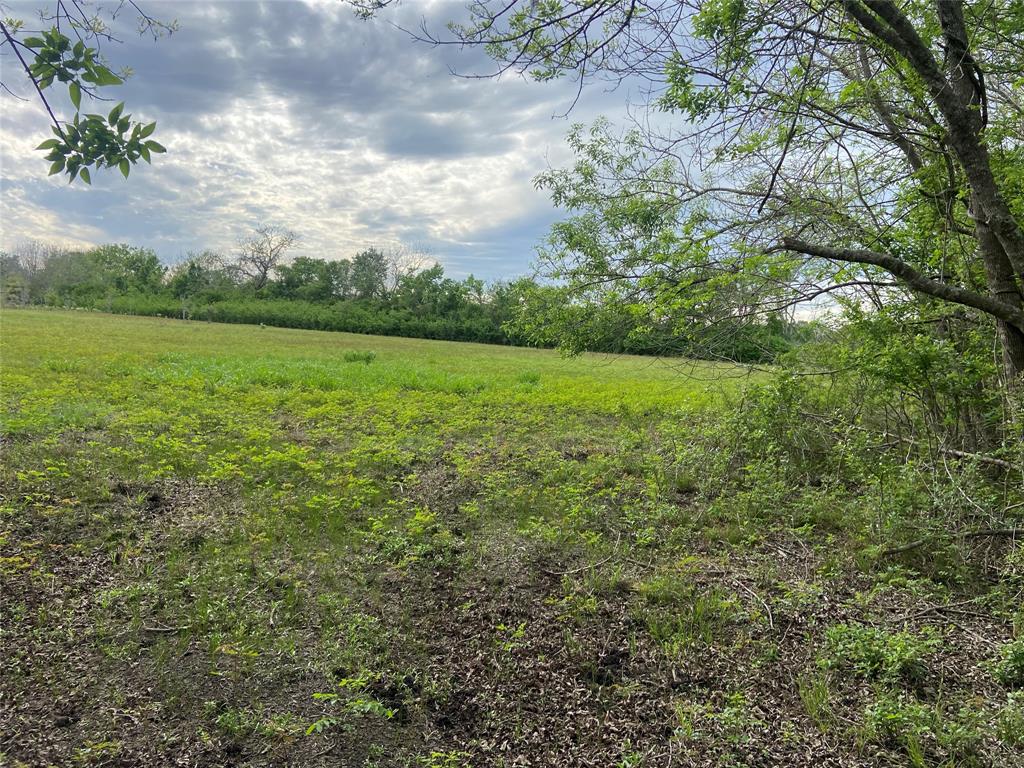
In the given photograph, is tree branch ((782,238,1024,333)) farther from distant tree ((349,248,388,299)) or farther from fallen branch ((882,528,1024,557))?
distant tree ((349,248,388,299))

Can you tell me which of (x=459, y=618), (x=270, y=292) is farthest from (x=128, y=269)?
(x=459, y=618)

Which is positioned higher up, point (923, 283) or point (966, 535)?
point (923, 283)

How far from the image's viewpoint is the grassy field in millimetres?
2572

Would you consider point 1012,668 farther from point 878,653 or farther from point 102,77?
point 102,77

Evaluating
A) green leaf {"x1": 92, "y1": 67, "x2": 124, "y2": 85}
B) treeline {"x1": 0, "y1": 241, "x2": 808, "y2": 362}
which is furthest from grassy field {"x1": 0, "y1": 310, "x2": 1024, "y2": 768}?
treeline {"x1": 0, "y1": 241, "x2": 808, "y2": 362}

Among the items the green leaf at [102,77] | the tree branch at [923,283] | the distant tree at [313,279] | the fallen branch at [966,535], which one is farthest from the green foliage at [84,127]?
the distant tree at [313,279]

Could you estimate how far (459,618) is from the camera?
3.53 meters

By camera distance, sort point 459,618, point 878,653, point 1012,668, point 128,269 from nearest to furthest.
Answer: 1. point 1012,668
2. point 878,653
3. point 459,618
4. point 128,269

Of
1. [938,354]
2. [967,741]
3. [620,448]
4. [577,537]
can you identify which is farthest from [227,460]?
[938,354]

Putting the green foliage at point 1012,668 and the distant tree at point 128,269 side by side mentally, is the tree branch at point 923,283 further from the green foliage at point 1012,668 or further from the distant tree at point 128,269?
the distant tree at point 128,269

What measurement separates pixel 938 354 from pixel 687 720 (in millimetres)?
3468

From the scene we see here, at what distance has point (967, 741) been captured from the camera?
2455 millimetres

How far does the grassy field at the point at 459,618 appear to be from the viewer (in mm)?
2572

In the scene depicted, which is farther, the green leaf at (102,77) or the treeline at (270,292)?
the treeline at (270,292)
